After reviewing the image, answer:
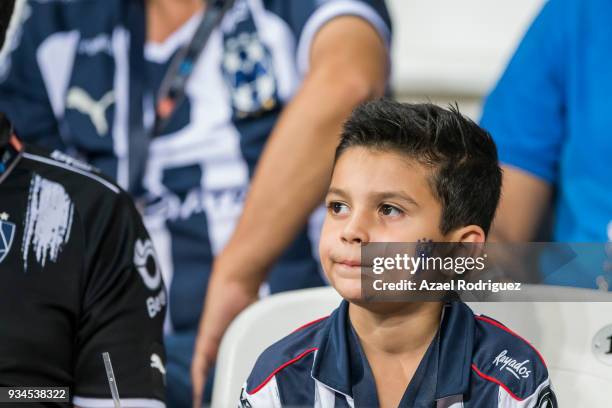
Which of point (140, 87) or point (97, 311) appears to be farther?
point (140, 87)

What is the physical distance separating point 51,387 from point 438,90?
130cm

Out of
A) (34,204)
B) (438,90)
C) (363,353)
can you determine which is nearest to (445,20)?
(438,90)

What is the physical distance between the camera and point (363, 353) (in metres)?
0.61

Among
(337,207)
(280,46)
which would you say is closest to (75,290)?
(337,207)

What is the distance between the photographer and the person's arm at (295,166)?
105cm

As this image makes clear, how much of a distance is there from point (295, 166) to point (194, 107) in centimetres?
18

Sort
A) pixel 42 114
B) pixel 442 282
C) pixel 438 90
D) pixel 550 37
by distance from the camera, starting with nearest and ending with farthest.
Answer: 1. pixel 442 282
2. pixel 550 37
3. pixel 42 114
4. pixel 438 90

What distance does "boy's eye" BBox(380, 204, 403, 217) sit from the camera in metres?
0.58

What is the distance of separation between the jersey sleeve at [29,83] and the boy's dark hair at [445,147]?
2.37 feet

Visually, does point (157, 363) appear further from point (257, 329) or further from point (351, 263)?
point (351, 263)

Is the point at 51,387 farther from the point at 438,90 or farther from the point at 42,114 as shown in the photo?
the point at 438,90

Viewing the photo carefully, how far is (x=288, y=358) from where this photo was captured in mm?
619

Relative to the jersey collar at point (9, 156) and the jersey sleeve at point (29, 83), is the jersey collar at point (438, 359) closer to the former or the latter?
the jersey collar at point (9, 156)

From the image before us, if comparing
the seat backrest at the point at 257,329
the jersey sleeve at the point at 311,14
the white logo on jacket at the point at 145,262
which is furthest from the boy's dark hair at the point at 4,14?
the jersey sleeve at the point at 311,14
